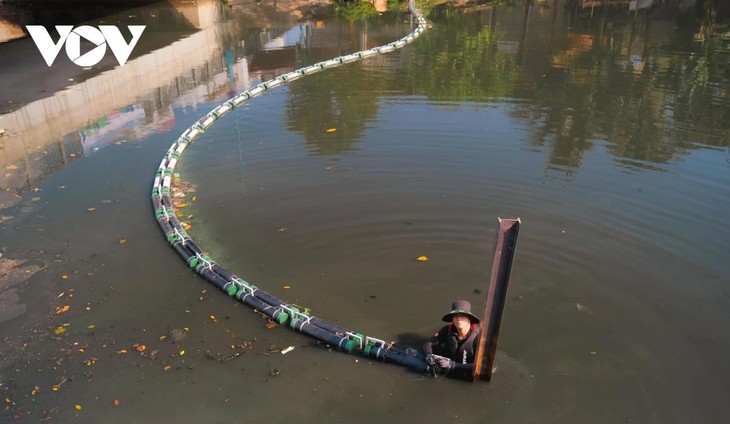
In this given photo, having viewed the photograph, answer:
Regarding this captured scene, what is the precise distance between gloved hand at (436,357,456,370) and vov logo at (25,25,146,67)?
15616 millimetres

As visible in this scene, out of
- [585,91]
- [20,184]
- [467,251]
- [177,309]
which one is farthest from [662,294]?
[20,184]

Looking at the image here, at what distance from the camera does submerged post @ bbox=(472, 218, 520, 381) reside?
453cm

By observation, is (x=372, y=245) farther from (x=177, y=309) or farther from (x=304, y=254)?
(x=177, y=309)

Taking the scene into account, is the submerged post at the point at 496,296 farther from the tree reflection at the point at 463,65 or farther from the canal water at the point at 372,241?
→ the tree reflection at the point at 463,65

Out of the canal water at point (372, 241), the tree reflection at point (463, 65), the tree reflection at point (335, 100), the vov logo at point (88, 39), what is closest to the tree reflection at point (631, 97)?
the canal water at point (372, 241)

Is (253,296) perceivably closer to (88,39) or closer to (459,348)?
(459,348)

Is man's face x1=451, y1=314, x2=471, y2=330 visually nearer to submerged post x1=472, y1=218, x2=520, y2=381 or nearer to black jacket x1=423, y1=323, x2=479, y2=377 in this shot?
black jacket x1=423, y1=323, x2=479, y2=377

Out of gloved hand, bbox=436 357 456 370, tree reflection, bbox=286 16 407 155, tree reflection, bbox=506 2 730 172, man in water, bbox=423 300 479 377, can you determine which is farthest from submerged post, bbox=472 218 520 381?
tree reflection, bbox=286 16 407 155

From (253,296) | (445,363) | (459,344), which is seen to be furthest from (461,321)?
(253,296)

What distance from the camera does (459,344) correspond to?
5.54m

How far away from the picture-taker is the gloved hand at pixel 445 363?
543cm

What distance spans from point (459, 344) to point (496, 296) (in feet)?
3.05

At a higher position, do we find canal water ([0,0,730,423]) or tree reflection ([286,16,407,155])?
tree reflection ([286,16,407,155])

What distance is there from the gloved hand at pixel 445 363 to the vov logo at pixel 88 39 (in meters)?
15.6
